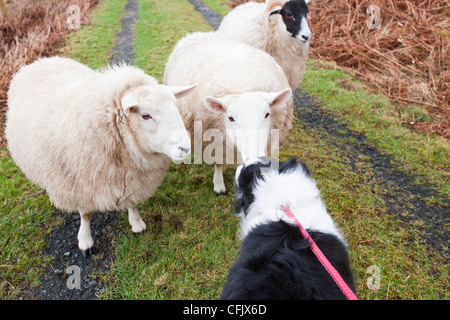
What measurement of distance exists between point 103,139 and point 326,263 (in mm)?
1927

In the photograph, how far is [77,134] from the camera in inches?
91.5

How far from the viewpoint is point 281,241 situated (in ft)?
4.63

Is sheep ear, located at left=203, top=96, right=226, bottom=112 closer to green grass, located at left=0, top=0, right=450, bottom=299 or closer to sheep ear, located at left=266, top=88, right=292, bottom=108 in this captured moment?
sheep ear, located at left=266, top=88, right=292, bottom=108

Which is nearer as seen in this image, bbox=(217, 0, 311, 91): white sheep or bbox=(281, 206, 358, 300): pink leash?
bbox=(281, 206, 358, 300): pink leash

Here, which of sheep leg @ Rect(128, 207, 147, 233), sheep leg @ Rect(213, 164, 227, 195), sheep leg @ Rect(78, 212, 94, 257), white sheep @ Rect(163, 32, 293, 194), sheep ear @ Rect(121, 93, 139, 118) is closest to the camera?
sheep ear @ Rect(121, 93, 139, 118)

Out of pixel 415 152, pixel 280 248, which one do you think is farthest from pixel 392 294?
pixel 415 152

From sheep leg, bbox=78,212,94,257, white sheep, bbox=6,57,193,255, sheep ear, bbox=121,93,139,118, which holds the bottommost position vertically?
sheep leg, bbox=78,212,94,257

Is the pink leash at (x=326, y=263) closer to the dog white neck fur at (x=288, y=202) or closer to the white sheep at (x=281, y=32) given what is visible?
the dog white neck fur at (x=288, y=202)

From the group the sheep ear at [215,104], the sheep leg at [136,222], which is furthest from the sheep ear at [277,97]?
the sheep leg at [136,222]

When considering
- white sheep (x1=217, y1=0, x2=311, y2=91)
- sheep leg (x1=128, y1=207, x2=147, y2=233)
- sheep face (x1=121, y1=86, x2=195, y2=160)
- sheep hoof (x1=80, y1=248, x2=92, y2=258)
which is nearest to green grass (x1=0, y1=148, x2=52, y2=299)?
sheep hoof (x1=80, y1=248, x2=92, y2=258)

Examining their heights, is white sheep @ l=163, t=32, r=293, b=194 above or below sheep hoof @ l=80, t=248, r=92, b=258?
above

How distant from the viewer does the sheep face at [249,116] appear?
A: 2.36 metres

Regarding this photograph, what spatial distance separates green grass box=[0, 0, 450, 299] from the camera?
2.55 m

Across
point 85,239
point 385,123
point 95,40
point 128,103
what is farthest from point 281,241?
point 95,40
